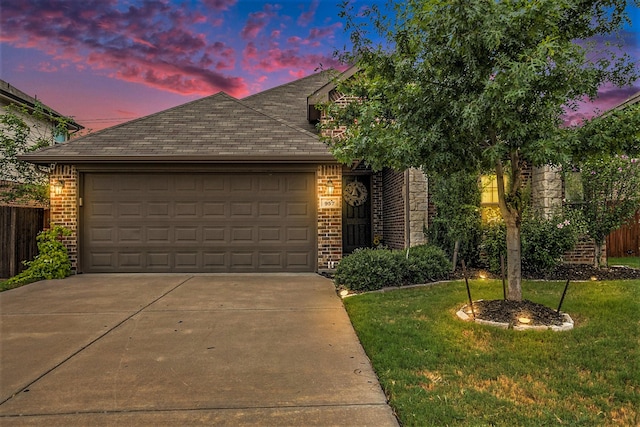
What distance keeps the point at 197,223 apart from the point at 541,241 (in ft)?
24.7

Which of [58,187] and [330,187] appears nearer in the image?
[58,187]

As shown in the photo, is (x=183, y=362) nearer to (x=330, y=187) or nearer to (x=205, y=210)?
(x=205, y=210)

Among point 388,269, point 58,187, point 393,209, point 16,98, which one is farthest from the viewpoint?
point 16,98

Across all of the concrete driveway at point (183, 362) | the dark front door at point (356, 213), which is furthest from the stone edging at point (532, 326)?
the dark front door at point (356, 213)

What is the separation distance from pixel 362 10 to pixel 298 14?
5.92 metres

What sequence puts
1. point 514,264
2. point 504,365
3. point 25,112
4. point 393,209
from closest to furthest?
1. point 504,365
2. point 514,264
3. point 393,209
4. point 25,112

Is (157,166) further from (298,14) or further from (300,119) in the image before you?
(298,14)

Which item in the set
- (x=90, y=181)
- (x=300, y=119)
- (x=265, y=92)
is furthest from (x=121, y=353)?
(x=265, y=92)

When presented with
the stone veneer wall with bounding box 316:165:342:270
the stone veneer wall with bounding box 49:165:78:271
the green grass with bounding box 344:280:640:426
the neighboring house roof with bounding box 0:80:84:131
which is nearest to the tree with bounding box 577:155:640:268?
the green grass with bounding box 344:280:640:426

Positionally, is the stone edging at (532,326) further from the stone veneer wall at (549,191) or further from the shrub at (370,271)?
the stone veneer wall at (549,191)

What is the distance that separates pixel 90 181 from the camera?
873cm

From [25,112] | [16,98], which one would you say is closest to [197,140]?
[25,112]

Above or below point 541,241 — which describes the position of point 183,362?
below

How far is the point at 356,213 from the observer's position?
11430 mm
